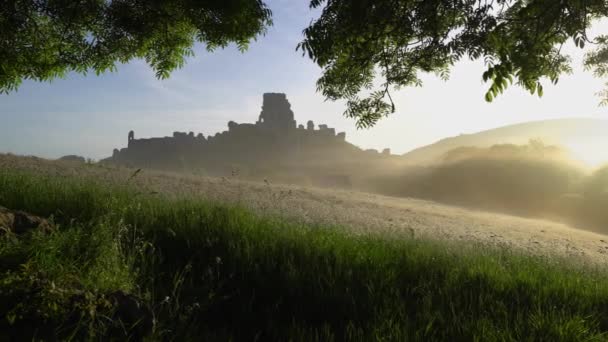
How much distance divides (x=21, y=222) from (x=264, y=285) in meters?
2.98

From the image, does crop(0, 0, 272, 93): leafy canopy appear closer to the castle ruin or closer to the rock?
the rock

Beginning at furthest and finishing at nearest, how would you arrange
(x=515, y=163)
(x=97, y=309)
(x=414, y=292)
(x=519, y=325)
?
(x=515, y=163) < (x=414, y=292) < (x=519, y=325) < (x=97, y=309)

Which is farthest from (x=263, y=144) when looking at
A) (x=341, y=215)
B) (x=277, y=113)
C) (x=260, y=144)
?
(x=341, y=215)

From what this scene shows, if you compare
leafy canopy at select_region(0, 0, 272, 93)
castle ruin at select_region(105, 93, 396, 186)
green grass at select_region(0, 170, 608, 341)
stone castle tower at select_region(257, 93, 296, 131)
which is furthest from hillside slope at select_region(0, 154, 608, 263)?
stone castle tower at select_region(257, 93, 296, 131)

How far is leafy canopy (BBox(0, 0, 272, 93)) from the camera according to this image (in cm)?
1002

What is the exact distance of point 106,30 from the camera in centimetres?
1098

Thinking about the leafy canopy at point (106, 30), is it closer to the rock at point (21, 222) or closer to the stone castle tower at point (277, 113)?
the rock at point (21, 222)

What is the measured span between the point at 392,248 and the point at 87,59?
33.2 feet

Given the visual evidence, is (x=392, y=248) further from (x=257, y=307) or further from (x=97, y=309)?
(x=97, y=309)

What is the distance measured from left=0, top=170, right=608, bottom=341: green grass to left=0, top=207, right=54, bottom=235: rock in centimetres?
34

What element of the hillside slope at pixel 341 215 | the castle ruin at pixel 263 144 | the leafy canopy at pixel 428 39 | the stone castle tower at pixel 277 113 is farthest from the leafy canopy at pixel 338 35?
the stone castle tower at pixel 277 113

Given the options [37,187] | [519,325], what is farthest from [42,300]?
[37,187]

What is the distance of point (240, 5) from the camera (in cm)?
981

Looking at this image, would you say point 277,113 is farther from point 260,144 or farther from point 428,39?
point 428,39
